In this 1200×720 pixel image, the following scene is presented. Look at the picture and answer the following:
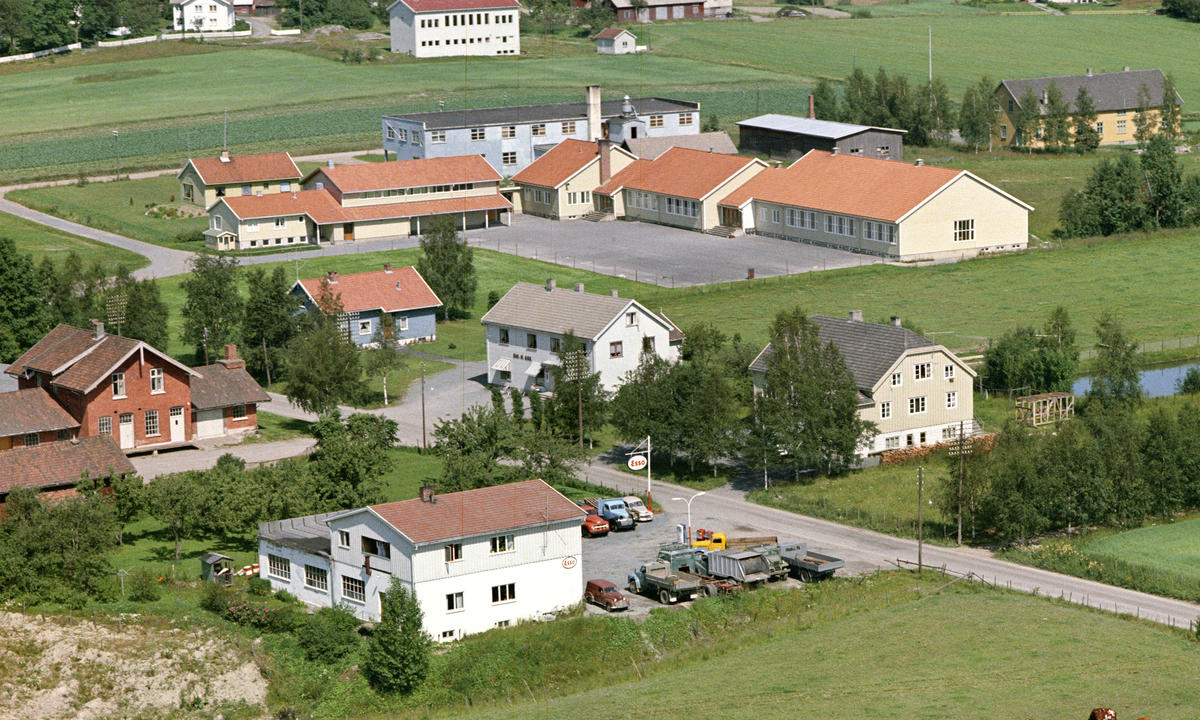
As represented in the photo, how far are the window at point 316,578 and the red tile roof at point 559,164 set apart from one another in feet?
205

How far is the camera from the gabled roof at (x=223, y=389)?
69.0 meters

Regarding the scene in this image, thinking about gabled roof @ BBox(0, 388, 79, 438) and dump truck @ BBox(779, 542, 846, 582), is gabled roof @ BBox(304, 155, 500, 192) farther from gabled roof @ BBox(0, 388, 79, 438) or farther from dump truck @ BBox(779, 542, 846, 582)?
dump truck @ BBox(779, 542, 846, 582)

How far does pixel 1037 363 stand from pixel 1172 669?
2873 centimetres

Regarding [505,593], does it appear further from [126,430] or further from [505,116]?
[505,116]

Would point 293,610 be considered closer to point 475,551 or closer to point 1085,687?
point 475,551

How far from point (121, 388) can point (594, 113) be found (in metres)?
62.1

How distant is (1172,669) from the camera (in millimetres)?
42531

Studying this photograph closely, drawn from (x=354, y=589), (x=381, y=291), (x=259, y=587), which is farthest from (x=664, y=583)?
(x=381, y=291)

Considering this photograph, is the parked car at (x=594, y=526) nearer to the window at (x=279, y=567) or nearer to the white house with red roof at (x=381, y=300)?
the window at (x=279, y=567)

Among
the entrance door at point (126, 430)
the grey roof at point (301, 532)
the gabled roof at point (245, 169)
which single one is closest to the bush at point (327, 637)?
the grey roof at point (301, 532)

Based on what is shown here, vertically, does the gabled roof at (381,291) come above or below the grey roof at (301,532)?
above

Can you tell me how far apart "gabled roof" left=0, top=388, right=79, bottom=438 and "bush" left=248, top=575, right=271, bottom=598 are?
16.6 meters

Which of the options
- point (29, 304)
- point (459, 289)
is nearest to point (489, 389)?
point (459, 289)

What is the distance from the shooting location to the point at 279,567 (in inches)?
2061
